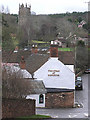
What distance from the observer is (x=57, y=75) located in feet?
101

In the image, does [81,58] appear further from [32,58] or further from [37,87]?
[37,87]

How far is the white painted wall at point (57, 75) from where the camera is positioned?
100 ft

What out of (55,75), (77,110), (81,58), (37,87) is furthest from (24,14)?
(77,110)

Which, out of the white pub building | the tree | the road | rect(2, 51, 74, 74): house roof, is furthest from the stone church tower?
the white pub building

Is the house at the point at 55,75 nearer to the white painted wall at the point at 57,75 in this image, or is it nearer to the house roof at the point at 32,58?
the white painted wall at the point at 57,75

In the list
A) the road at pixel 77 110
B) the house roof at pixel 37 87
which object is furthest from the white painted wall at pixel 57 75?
the road at pixel 77 110

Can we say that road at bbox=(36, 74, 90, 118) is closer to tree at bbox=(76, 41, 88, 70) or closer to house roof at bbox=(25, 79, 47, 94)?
house roof at bbox=(25, 79, 47, 94)

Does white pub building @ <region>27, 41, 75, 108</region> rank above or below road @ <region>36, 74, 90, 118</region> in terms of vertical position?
above

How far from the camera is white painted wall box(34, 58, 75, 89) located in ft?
100

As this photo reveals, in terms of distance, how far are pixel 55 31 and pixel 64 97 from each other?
62026 mm

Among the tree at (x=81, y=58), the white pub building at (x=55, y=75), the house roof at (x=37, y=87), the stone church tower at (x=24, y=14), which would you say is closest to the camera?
the house roof at (x=37, y=87)

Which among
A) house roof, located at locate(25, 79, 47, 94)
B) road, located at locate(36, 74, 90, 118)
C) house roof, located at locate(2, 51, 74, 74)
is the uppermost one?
house roof, located at locate(2, 51, 74, 74)

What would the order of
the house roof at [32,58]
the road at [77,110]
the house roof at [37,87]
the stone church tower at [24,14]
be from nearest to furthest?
1. the road at [77,110]
2. the house roof at [37,87]
3. the house roof at [32,58]
4. the stone church tower at [24,14]

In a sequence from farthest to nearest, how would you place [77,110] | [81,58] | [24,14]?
1. [24,14]
2. [81,58]
3. [77,110]
